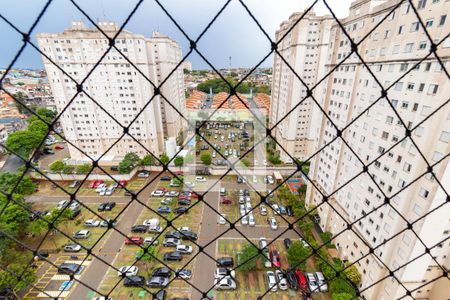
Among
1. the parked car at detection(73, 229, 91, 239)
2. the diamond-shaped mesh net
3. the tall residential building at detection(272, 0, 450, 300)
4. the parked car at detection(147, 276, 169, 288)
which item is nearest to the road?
the diamond-shaped mesh net

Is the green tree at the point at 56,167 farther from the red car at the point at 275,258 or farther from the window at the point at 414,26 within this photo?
the window at the point at 414,26

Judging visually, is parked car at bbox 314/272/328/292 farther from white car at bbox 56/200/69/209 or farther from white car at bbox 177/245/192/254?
white car at bbox 56/200/69/209

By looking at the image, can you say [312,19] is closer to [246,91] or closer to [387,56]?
[387,56]

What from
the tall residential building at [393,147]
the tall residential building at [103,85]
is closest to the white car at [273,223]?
the tall residential building at [393,147]

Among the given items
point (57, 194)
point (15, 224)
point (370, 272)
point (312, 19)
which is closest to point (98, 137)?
point (57, 194)

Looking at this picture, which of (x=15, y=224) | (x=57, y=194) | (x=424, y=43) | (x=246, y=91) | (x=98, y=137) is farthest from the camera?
(x=246, y=91)

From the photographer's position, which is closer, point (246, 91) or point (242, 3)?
point (242, 3)
